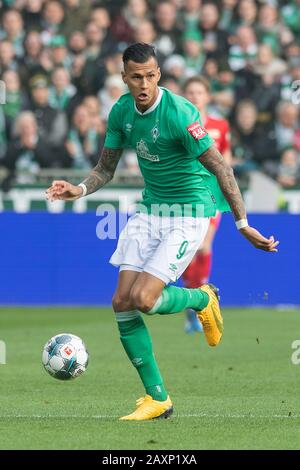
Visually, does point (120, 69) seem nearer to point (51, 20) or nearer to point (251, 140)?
point (51, 20)

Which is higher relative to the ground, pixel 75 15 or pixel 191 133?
pixel 191 133

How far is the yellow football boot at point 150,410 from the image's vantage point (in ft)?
23.2

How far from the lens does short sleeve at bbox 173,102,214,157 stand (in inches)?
280

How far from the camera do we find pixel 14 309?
15.1 meters

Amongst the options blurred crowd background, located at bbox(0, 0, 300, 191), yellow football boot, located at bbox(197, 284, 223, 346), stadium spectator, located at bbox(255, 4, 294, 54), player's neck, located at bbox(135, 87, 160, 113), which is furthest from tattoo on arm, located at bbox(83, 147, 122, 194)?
stadium spectator, located at bbox(255, 4, 294, 54)

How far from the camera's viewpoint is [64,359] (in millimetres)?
7785

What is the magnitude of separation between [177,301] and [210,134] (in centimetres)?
511

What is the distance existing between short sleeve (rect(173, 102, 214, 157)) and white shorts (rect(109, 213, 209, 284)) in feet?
1.69

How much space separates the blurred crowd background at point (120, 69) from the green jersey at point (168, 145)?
26.4 feet

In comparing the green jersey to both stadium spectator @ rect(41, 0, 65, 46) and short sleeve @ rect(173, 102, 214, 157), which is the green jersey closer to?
short sleeve @ rect(173, 102, 214, 157)

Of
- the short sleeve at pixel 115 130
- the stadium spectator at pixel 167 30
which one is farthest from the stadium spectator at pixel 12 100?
the short sleeve at pixel 115 130

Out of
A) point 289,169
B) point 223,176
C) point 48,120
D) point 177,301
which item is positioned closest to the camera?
point 223,176

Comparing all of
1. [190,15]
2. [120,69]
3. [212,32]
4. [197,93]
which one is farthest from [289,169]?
[197,93]
